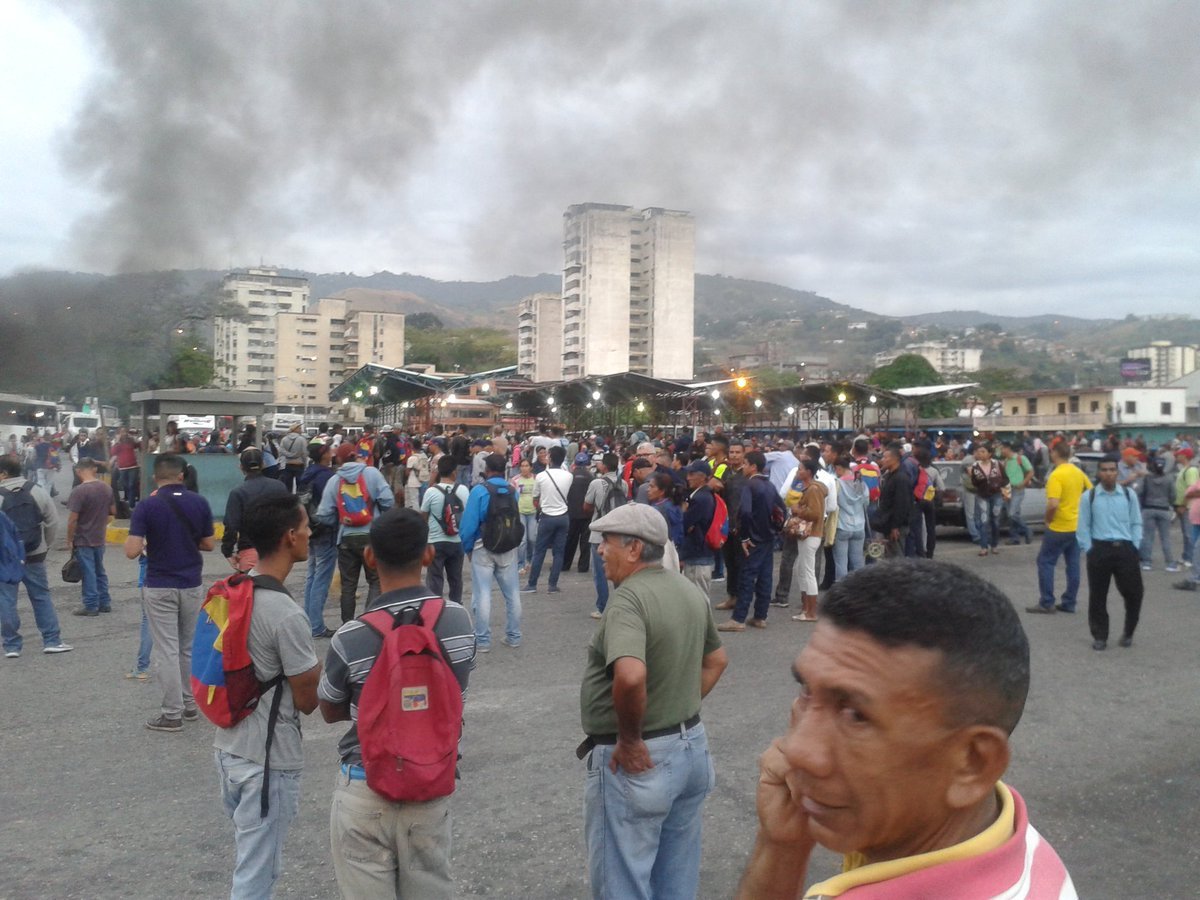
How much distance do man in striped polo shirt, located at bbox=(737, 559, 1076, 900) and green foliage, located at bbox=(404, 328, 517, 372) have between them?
11386 cm

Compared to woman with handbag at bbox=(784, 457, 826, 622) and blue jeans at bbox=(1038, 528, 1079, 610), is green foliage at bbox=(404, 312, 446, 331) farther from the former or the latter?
blue jeans at bbox=(1038, 528, 1079, 610)

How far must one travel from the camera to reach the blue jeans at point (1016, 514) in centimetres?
1452

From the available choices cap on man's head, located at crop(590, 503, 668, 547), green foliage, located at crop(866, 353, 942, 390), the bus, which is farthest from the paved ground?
green foliage, located at crop(866, 353, 942, 390)

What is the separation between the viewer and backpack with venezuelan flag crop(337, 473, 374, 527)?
8.09 m

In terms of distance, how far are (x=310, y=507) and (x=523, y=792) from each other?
18.4ft

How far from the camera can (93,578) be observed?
9.23 metres

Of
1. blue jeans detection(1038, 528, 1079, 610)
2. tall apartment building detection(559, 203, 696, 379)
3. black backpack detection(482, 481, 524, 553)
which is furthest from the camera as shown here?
tall apartment building detection(559, 203, 696, 379)

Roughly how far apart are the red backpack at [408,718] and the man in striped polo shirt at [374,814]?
0.06 meters

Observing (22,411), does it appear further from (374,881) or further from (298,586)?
(374,881)

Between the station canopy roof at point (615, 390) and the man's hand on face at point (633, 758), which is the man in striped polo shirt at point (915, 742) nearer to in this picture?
the man's hand on face at point (633, 758)

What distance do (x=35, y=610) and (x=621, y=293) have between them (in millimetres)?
109617

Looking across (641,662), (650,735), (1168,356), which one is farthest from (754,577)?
(1168,356)

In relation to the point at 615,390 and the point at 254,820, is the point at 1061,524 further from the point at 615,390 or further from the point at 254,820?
the point at 615,390

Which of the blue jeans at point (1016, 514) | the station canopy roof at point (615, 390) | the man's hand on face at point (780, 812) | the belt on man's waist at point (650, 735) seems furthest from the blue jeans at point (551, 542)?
the station canopy roof at point (615, 390)
